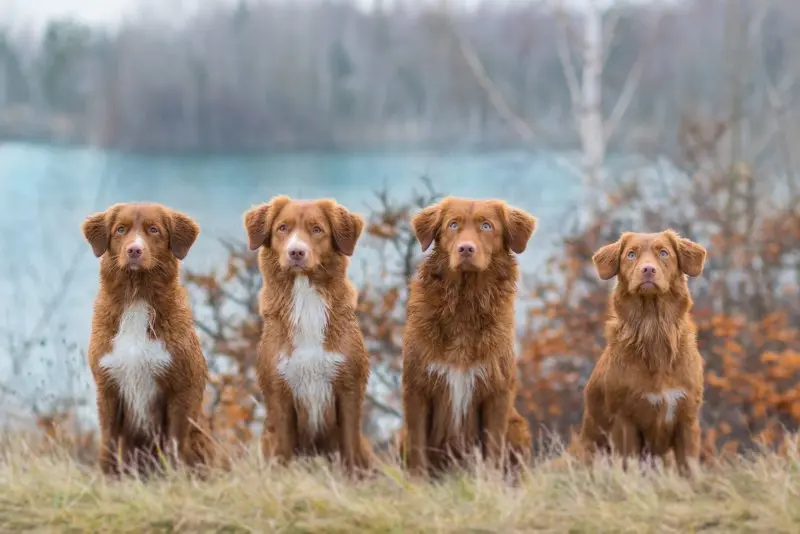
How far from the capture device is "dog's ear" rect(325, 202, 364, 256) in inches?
198

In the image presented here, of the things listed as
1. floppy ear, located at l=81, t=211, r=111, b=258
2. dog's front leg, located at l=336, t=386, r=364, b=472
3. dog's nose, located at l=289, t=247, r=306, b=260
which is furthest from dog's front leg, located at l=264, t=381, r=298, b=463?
floppy ear, located at l=81, t=211, r=111, b=258

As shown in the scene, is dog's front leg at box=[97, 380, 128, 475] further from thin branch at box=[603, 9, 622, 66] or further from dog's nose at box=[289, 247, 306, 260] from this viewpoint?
thin branch at box=[603, 9, 622, 66]

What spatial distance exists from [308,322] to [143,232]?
88 centimetres

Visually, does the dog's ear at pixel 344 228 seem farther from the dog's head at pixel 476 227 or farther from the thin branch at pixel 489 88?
the thin branch at pixel 489 88

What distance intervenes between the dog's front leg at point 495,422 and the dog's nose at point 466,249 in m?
0.74

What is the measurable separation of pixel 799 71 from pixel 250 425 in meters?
8.07

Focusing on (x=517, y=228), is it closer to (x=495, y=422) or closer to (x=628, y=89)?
(x=495, y=422)

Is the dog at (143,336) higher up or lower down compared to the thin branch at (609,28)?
lower down

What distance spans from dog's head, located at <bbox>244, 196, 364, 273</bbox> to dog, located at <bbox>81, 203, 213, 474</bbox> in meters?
0.31

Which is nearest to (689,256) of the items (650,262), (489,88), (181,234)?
(650,262)

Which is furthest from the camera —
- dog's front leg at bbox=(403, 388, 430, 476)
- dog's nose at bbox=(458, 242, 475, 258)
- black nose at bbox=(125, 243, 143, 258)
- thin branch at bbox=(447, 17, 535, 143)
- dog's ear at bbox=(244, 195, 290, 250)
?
thin branch at bbox=(447, 17, 535, 143)

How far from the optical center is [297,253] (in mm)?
4887

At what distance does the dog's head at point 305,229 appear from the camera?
495 cm

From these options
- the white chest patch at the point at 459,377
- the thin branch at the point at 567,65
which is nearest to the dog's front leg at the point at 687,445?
the white chest patch at the point at 459,377
